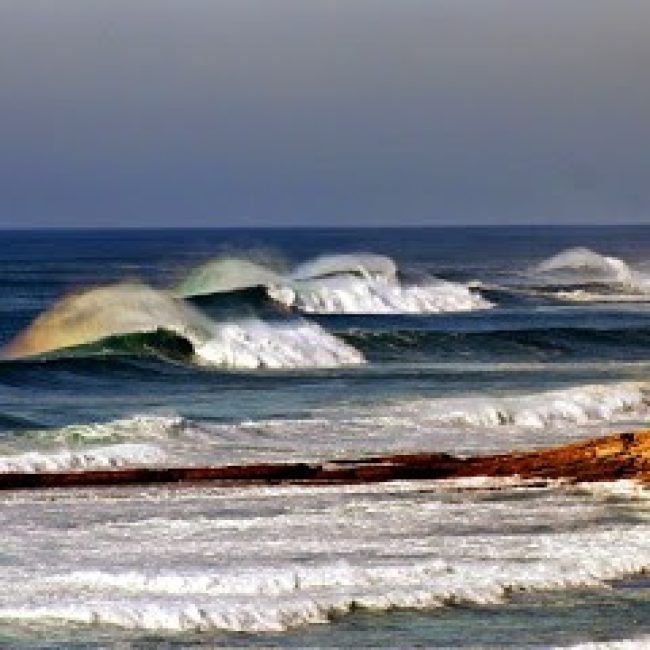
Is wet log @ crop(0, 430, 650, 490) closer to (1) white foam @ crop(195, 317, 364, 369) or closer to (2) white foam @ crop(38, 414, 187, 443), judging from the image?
(2) white foam @ crop(38, 414, 187, 443)

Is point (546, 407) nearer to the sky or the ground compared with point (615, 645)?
nearer to the sky

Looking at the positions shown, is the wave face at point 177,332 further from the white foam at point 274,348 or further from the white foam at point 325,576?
the white foam at point 325,576

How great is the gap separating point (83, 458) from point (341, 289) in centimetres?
4465

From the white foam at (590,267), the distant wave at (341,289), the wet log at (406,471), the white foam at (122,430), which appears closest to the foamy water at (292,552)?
the wet log at (406,471)

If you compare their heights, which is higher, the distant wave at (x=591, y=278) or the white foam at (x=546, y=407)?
the distant wave at (x=591, y=278)

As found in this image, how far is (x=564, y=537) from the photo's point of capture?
22.7 meters

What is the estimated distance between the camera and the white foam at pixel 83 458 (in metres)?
29.4

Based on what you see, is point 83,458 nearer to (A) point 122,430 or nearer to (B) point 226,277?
(A) point 122,430

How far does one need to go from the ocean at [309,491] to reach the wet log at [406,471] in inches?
22.3

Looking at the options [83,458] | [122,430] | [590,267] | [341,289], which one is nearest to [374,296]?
[341,289]

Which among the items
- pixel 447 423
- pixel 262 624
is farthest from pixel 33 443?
pixel 262 624

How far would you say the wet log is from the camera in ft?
87.8

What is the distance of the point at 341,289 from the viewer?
7450 centimetres

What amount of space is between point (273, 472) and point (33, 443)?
546 centimetres
